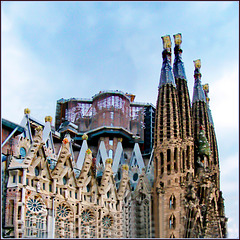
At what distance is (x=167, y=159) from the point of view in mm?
35344

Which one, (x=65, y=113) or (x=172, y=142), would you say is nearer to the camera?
(x=172, y=142)

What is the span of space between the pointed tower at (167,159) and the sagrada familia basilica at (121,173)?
67mm

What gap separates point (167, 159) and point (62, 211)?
8599mm

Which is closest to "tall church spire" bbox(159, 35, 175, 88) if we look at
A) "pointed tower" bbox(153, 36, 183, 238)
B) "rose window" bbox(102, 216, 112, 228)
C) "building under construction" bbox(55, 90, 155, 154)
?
"pointed tower" bbox(153, 36, 183, 238)

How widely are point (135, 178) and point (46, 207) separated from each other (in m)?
11.2

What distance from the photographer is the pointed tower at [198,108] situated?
4128 centimetres

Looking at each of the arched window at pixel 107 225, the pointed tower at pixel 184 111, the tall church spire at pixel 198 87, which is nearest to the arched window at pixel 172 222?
the pointed tower at pixel 184 111

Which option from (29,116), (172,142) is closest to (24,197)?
(29,116)

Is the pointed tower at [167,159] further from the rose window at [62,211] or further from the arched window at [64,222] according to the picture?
the rose window at [62,211]

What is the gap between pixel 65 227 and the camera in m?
30.6

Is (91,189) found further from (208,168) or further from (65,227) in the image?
(208,168)

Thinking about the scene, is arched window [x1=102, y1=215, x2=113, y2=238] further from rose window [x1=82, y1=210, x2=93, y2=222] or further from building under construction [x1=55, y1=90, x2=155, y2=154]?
building under construction [x1=55, y1=90, x2=155, y2=154]

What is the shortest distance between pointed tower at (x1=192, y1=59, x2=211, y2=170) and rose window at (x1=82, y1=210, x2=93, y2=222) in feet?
38.7

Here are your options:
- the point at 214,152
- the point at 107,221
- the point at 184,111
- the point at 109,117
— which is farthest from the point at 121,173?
the point at 214,152
